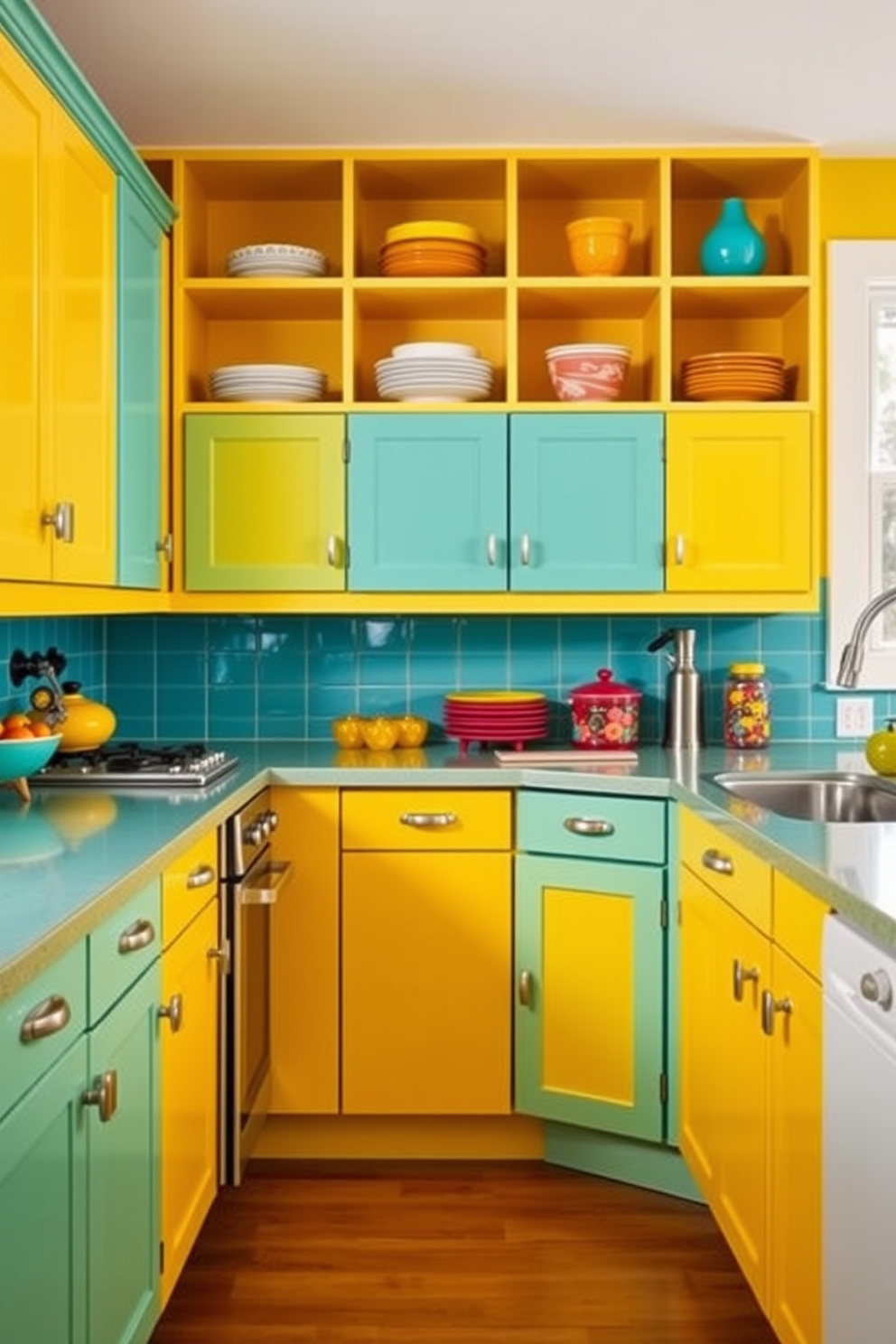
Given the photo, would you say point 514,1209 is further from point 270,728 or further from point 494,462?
point 494,462

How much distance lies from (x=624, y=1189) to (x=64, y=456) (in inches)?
77.0

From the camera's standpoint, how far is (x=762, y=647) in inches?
143

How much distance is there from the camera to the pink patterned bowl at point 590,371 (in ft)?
11.0

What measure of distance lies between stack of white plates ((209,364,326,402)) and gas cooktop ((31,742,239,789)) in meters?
0.91

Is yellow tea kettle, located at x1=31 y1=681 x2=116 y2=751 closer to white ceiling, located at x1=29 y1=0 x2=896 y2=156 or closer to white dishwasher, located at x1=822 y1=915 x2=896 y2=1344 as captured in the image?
white ceiling, located at x1=29 y1=0 x2=896 y2=156

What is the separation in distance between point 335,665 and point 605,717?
0.75m

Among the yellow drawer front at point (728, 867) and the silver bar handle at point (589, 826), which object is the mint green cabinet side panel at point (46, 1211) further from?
the silver bar handle at point (589, 826)

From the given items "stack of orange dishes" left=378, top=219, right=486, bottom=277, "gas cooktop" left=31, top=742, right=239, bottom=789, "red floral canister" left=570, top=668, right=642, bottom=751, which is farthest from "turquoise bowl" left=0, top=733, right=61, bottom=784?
"stack of orange dishes" left=378, top=219, right=486, bottom=277

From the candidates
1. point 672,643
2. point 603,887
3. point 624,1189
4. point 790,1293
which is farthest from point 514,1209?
point 672,643

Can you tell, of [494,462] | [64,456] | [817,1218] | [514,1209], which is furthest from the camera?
[494,462]

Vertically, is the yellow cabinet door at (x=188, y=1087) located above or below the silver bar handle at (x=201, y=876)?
below

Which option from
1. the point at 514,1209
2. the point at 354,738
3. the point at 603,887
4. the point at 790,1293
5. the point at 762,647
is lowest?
the point at 514,1209

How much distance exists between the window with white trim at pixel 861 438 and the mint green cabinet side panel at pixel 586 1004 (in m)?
0.98

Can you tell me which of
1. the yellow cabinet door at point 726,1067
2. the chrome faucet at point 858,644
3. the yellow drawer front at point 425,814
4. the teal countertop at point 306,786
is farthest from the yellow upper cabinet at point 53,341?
the chrome faucet at point 858,644
